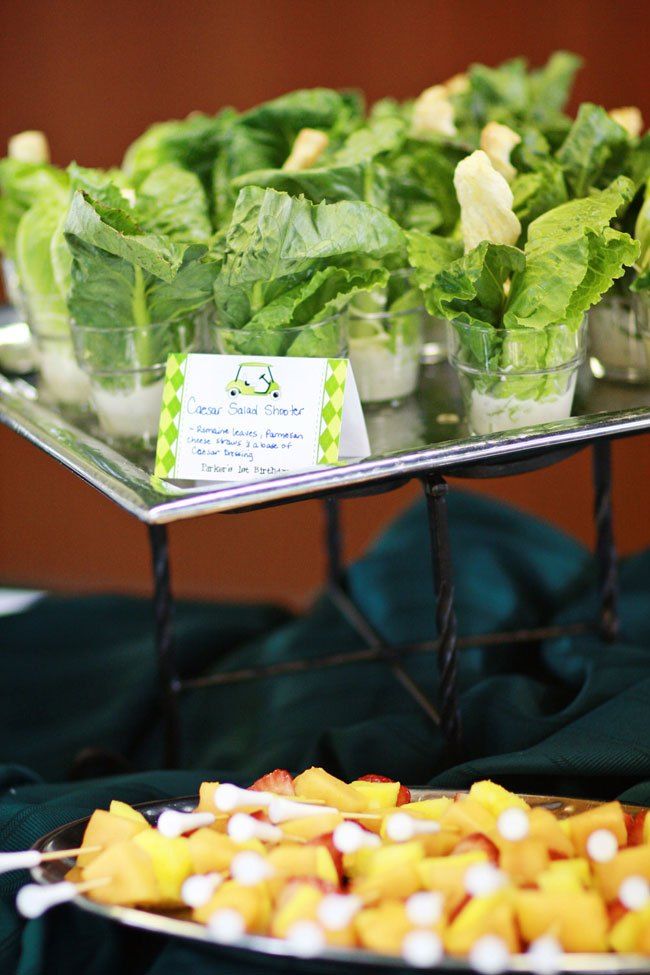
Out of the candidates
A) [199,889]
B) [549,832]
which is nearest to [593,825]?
[549,832]

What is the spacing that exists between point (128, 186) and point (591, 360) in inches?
19.5

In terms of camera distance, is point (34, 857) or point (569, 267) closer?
point (34, 857)

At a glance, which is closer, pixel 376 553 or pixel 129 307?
pixel 129 307

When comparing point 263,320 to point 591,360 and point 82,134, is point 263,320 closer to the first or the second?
point 591,360

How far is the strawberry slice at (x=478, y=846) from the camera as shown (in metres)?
0.62

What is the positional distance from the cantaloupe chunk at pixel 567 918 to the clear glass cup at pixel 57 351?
69cm

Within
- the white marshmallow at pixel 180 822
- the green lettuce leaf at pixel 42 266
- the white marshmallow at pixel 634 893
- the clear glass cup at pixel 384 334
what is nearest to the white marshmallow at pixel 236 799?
the white marshmallow at pixel 180 822

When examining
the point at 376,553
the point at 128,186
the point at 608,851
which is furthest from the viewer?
the point at 376,553

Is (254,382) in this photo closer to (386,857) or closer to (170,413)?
(170,413)

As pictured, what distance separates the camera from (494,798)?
2.25 feet

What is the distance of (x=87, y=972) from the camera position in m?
0.69

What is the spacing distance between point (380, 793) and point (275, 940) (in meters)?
0.17

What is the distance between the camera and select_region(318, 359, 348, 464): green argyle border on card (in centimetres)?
82

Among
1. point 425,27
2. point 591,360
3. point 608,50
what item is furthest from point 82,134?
point 591,360
